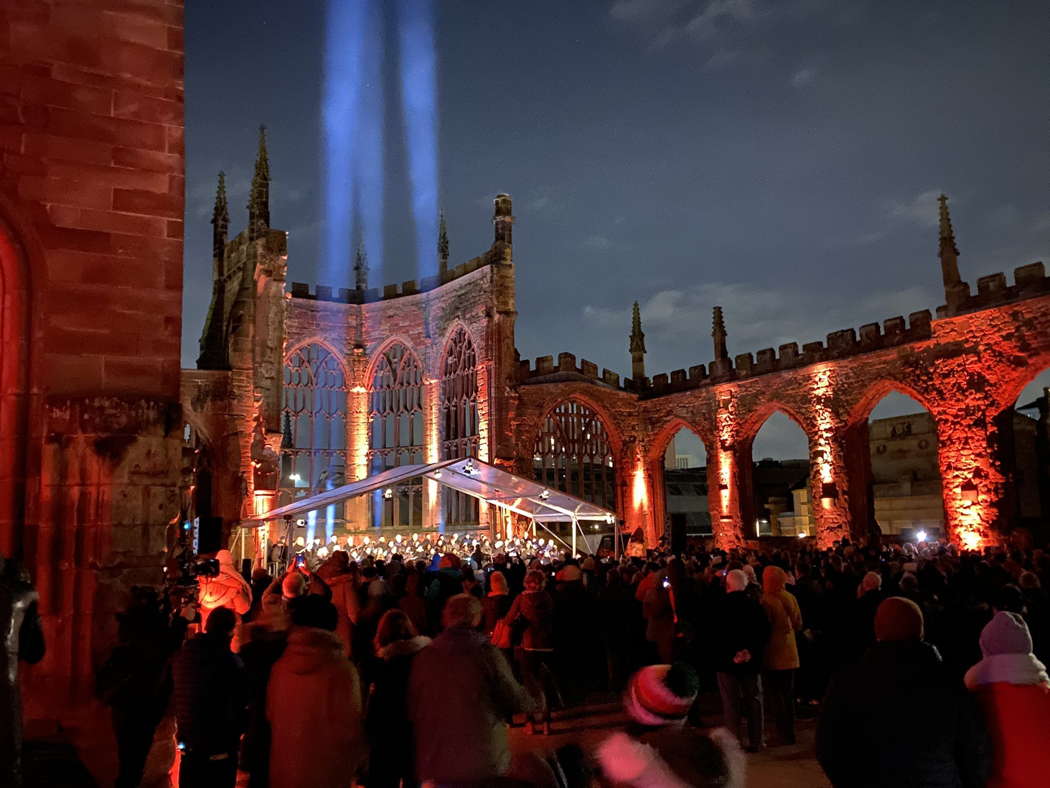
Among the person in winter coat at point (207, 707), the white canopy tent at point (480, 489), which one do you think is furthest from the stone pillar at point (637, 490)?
the person in winter coat at point (207, 707)

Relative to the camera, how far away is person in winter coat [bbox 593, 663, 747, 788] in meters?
2.36

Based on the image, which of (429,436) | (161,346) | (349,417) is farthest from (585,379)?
(161,346)

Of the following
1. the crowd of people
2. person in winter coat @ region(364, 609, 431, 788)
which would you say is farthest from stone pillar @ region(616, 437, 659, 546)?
person in winter coat @ region(364, 609, 431, 788)

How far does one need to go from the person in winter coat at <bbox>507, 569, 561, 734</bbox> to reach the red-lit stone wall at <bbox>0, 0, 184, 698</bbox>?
282cm

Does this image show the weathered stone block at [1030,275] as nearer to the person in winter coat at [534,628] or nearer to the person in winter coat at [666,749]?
the person in winter coat at [534,628]

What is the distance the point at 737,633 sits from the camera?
5.94 m

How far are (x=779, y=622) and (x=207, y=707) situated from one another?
13.4 ft

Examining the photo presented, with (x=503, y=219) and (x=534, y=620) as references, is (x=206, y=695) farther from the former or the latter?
(x=503, y=219)

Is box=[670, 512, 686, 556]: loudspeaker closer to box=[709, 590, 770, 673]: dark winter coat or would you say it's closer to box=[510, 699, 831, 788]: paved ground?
box=[510, 699, 831, 788]: paved ground

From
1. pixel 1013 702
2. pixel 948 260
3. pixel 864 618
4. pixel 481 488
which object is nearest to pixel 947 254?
pixel 948 260

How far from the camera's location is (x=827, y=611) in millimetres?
7887

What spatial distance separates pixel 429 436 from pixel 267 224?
8798 mm

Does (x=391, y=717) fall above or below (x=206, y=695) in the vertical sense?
below

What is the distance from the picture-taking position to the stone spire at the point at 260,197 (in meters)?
21.6
